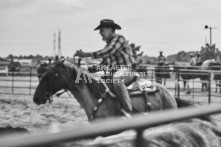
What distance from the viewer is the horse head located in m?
5.58

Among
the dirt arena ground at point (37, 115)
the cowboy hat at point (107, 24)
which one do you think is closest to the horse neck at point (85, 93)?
the cowboy hat at point (107, 24)

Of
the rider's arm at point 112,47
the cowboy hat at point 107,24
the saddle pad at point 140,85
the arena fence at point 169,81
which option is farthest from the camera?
the arena fence at point 169,81

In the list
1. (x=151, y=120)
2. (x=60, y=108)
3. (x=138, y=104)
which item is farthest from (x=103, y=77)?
(x=60, y=108)

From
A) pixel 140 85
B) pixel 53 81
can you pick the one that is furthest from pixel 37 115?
pixel 140 85

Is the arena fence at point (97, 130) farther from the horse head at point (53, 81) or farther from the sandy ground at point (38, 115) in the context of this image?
the sandy ground at point (38, 115)

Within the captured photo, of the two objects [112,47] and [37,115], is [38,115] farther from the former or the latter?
[112,47]

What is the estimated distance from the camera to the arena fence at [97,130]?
969 mm

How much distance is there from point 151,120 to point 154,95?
173 inches

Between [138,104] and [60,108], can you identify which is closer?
[138,104]

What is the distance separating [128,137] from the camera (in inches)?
68.0

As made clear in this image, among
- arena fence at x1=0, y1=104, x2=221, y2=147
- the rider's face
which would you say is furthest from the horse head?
arena fence at x1=0, y1=104, x2=221, y2=147

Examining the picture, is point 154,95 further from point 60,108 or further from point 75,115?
point 60,108

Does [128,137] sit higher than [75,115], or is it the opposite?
[128,137]

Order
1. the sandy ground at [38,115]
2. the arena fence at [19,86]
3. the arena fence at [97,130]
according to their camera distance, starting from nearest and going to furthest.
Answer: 1. the arena fence at [97,130]
2. the sandy ground at [38,115]
3. the arena fence at [19,86]
